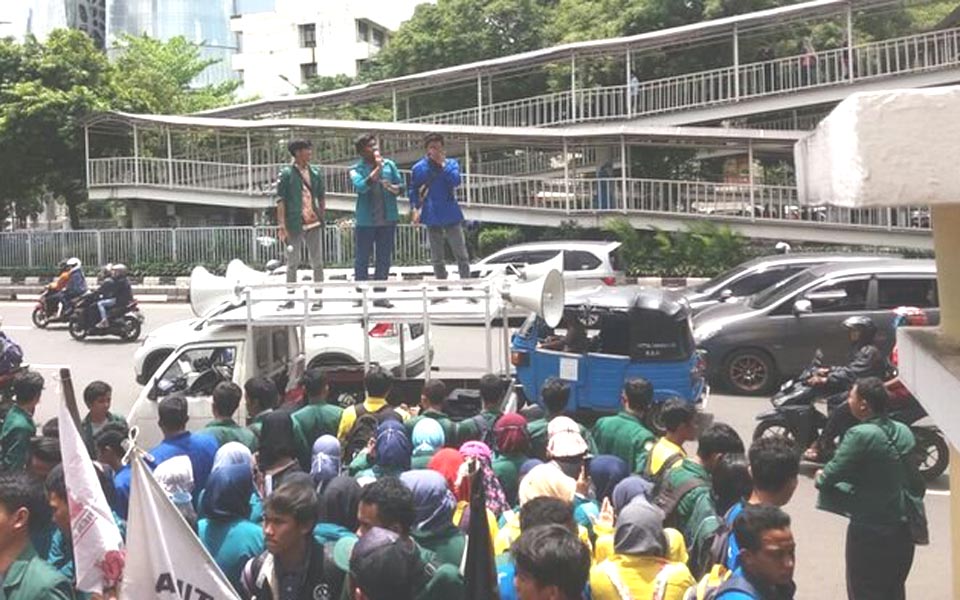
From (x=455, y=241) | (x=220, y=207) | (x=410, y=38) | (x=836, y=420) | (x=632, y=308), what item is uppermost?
(x=410, y=38)

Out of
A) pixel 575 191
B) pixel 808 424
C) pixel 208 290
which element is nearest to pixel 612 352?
pixel 808 424

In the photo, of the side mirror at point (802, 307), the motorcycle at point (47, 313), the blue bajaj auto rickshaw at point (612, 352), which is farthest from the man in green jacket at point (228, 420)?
the motorcycle at point (47, 313)

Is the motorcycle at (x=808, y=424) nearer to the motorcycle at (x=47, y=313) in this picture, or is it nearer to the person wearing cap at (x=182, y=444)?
the person wearing cap at (x=182, y=444)

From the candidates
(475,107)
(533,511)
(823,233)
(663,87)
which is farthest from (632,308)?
(475,107)

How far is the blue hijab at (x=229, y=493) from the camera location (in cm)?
436

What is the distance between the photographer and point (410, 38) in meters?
36.2

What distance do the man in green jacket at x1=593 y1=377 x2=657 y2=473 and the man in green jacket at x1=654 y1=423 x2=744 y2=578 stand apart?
2.59 feet

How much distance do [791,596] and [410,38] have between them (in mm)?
34328

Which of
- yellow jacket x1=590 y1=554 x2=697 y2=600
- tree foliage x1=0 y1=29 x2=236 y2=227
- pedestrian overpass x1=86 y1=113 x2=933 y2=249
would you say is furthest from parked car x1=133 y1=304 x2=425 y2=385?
tree foliage x1=0 y1=29 x2=236 y2=227

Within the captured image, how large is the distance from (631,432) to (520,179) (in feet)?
66.1

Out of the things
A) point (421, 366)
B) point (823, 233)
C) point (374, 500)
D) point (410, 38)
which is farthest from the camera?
point (410, 38)

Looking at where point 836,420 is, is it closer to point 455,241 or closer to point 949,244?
point 455,241

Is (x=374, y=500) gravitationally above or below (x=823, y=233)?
below

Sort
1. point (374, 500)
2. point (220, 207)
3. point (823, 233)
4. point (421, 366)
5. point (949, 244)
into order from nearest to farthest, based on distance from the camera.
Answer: point (949, 244) → point (374, 500) → point (421, 366) → point (823, 233) → point (220, 207)
